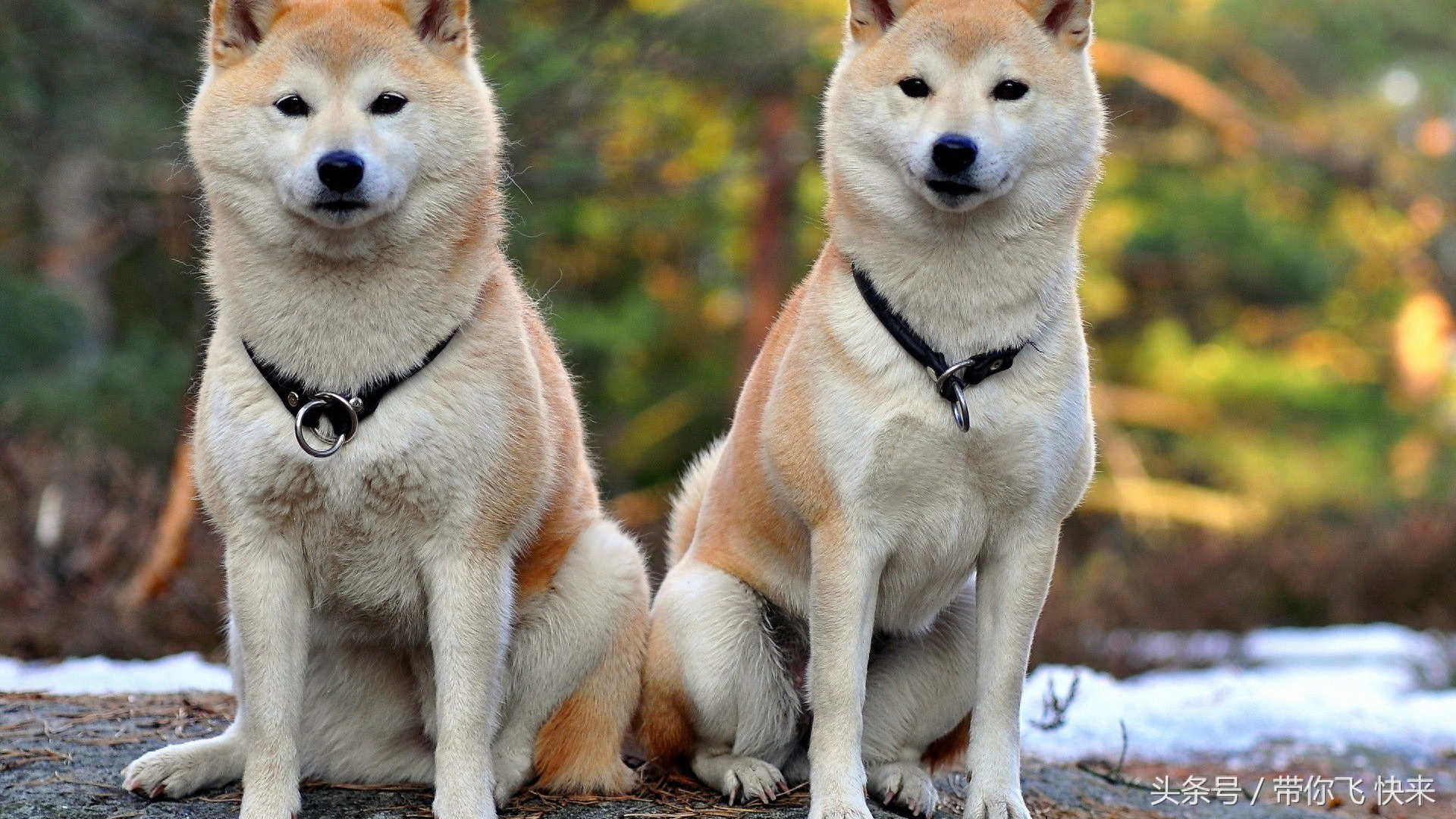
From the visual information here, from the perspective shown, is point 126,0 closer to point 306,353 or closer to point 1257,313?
point 306,353

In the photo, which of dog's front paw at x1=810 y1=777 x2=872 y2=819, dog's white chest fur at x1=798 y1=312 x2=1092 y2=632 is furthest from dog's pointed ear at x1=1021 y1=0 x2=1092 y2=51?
dog's front paw at x1=810 y1=777 x2=872 y2=819

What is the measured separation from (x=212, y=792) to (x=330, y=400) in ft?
3.77

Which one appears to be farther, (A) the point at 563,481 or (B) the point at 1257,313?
(B) the point at 1257,313

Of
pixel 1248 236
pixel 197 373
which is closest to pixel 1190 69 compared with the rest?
pixel 1248 236

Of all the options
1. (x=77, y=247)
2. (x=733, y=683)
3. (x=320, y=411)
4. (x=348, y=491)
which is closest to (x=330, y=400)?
(x=320, y=411)

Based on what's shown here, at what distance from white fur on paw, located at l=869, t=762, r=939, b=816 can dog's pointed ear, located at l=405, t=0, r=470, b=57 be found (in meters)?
2.19

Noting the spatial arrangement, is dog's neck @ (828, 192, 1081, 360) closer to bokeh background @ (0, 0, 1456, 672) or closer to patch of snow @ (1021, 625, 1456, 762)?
patch of snow @ (1021, 625, 1456, 762)

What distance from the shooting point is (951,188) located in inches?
123

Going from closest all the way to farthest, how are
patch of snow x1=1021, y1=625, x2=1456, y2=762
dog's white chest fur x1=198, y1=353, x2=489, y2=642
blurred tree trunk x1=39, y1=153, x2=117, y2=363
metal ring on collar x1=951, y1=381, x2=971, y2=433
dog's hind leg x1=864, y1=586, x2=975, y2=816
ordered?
dog's white chest fur x1=198, y1=353, x2=489, y2=642 < metal ring on collar x1=951, y1=381, x2=971, y2=433 < dog's hind leg x1=864, y1=586, x2=975, y2=816 < patch of snow x1=1021, y1=625, x2=1456, y2=762 < blurred tree trunk x1=39, y1=153, x2=117, y2=363

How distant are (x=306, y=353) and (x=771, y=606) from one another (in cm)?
142

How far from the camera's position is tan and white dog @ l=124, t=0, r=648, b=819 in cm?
303

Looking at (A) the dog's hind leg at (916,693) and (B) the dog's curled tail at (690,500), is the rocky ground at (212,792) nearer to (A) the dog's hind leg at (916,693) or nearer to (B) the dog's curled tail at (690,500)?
(A) the dog's hind leg at (916,693)

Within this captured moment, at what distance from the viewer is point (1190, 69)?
13320mm

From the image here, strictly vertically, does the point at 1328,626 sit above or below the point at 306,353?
below
